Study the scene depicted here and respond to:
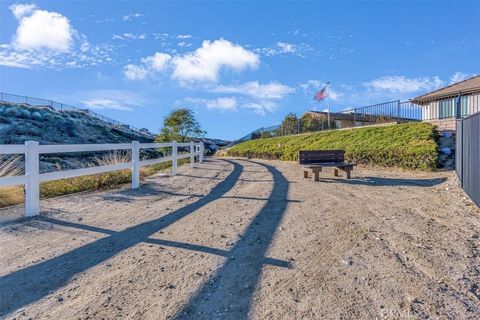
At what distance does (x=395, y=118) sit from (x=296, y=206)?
56.3 ft

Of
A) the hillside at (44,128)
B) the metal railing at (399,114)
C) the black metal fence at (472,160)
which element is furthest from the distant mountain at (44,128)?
the black metal fence at (472,160)

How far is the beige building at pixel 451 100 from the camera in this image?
1986cm

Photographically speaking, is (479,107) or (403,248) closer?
(403,248)

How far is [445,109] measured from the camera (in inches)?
855

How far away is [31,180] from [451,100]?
22.9 meters

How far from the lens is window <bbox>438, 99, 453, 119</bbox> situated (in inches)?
842

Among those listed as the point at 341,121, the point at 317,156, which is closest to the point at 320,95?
the point at 341,121

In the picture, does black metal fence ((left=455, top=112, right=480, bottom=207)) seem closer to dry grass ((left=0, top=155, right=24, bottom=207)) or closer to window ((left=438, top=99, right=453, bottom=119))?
dry grass ((left=0, top=155, right=24, bottom=207))

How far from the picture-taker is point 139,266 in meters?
3.62

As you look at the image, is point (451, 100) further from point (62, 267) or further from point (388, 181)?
point (62, 267)

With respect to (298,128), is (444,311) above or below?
below

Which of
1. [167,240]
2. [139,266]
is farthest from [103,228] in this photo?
[139,266]

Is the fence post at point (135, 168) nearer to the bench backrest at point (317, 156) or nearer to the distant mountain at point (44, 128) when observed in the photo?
the bench backrest at point (317, 156)

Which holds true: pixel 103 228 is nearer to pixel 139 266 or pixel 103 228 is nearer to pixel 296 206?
pixel 139 266
